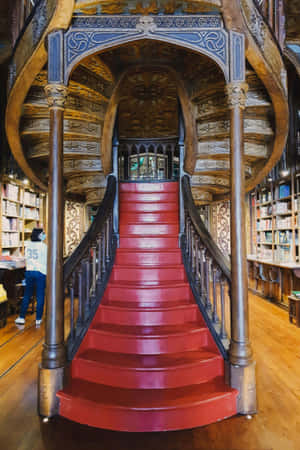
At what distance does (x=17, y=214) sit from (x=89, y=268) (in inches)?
163

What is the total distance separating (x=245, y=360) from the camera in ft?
7.52

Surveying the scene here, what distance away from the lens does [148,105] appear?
20.4ft

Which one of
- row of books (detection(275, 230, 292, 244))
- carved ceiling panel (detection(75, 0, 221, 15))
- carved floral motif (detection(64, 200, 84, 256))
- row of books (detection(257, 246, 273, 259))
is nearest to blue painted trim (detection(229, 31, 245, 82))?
carved ceiling panel (detection(75, 0, 221, 15))

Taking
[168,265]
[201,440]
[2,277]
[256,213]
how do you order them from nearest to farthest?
[201,440], [168,265], [2,277], [256,213]

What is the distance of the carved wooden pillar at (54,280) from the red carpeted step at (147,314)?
0.68 metres

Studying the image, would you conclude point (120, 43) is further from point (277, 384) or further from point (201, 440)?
point (277, 384)

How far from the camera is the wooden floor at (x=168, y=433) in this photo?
1.84 meters

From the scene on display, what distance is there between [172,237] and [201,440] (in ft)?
7.85

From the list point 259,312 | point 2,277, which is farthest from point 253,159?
point 2,277

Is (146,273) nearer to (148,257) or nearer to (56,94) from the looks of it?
(148,257)

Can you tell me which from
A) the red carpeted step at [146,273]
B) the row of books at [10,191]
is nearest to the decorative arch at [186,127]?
the red carpeted step at [146,273]

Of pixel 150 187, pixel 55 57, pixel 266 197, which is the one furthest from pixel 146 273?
pixel 266 197

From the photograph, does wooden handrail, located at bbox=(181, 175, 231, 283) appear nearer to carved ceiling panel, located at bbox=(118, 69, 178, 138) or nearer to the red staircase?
the red staircase

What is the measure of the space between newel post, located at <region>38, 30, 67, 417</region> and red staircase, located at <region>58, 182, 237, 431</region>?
0.14m
